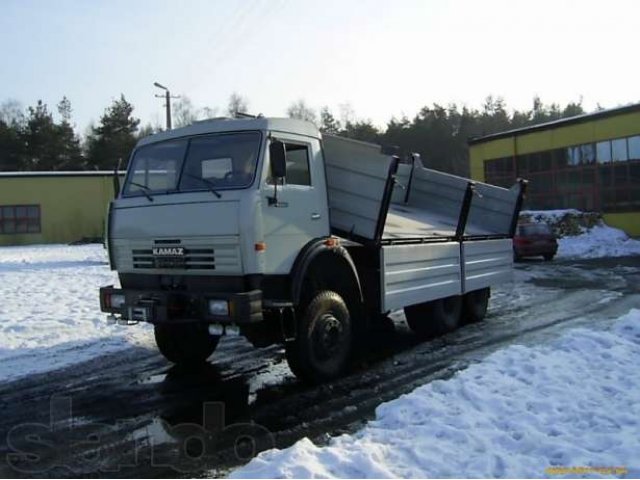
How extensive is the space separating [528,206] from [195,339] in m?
34.5

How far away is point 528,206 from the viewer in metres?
39.2

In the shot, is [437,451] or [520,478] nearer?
[520,478]

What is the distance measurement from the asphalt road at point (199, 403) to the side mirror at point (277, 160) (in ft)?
7.63

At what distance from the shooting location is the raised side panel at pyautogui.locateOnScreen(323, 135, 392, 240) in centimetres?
760

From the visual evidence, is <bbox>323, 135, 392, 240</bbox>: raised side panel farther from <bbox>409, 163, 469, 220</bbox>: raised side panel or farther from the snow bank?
the snow bank

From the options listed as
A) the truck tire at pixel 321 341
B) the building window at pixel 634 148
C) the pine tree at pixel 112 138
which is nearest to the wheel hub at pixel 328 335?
the truck tire at pixel 321 341

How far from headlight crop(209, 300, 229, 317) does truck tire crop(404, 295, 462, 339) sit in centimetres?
407

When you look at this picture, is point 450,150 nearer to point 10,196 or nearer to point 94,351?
point 10,196

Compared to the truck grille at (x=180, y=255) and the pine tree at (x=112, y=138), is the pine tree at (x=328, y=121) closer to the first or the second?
the pine tree at (x=112, y=138)

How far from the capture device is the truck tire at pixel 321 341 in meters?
6.79

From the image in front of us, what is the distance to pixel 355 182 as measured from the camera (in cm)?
769

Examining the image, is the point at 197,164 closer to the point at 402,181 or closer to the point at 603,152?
the point at 402,181

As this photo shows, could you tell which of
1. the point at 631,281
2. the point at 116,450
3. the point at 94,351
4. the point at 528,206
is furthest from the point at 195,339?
the point at 528,206

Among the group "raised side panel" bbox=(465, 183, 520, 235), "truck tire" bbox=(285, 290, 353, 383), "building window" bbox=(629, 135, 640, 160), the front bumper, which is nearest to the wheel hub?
"truck tire" bbox=(285, 290, 353, 383)
